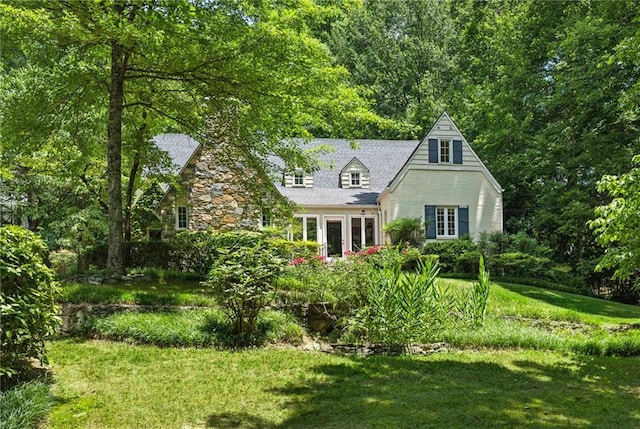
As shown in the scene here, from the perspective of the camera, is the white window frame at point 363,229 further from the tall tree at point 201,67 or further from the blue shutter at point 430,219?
the tall tree at point 201,67

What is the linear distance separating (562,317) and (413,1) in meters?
29.3

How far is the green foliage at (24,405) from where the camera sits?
3752mm

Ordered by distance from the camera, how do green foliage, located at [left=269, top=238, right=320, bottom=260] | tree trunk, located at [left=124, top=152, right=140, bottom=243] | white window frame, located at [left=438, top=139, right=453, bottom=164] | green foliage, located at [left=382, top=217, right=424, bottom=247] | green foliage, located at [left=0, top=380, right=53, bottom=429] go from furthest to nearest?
white window frame, located at [left=438, top=139, right=453, bottom=164], green foliage, located at [left=382, top=217, right=424, bottom=247], tree trunk, located at [left=124, top=152, right=140, bottom=243], green foliage, located at [left=269, top=238, right=320, bottom=260], green foliage, located at [left=0, top=380, right=53, bottom=429]

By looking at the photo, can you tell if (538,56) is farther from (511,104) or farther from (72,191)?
(72,191)

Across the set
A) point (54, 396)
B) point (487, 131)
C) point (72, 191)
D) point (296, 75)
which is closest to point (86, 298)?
point (54, 396)

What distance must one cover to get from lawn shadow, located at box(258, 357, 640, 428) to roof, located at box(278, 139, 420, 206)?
46.2 feet

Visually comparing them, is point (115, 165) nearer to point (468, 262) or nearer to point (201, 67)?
point (201, 67)

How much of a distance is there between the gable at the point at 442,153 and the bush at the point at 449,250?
10.7 ft

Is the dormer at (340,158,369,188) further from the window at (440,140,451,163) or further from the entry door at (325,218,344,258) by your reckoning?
the window at (440,140,451,163)

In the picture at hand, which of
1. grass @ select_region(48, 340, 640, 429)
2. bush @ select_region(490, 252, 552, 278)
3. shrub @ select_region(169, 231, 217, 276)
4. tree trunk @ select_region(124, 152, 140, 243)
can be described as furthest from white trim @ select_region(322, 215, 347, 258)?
grass @ select_region(48, 340, 640, 429)

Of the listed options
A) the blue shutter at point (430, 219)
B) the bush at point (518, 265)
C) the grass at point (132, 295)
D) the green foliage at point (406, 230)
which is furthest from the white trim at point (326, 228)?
the grass at point (132, 295)

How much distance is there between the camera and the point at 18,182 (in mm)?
17625

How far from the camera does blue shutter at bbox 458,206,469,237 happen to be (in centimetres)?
2077

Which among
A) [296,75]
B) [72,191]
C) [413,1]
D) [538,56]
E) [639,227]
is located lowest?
[639,227]
